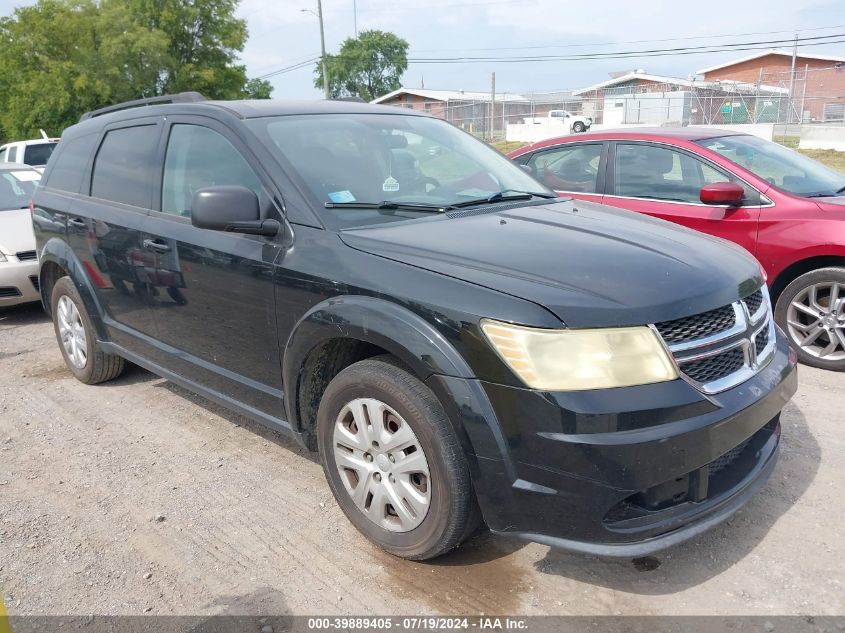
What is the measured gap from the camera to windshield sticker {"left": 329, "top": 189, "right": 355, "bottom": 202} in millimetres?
3107

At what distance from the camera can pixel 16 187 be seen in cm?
826

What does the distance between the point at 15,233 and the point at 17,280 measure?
0.61 meters

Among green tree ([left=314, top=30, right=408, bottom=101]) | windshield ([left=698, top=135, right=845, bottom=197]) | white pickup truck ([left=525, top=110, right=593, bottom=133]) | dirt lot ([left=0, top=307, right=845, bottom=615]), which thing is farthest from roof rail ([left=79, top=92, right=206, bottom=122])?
green tree ([left=314, top=30, right=408, bottom=101])

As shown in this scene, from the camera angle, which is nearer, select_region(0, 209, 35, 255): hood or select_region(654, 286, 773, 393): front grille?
select_region(654, 286, 773, 393): front grille

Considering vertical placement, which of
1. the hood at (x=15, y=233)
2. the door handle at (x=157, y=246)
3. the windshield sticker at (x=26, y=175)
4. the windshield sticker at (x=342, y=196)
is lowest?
the hood at (x=15, y=233)

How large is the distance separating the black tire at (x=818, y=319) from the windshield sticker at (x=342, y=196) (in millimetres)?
3309

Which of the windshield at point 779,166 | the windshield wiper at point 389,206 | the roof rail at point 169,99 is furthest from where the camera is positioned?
the windshield at point 779,166

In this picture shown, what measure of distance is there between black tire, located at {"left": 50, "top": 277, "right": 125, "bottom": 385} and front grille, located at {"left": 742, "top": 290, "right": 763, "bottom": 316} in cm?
391

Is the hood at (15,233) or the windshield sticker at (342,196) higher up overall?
the windshield sticker at (342,196)

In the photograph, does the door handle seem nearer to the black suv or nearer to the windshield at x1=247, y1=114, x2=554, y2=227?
the black suv

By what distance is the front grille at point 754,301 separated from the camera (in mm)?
2779

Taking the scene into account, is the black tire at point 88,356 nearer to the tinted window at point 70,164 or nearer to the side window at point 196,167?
the tinted window at point 70,164

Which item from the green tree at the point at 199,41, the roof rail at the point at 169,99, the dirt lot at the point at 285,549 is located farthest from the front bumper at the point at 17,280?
the green tree at the point at 199,41

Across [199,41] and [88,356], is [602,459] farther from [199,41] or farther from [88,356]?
[199,41]
